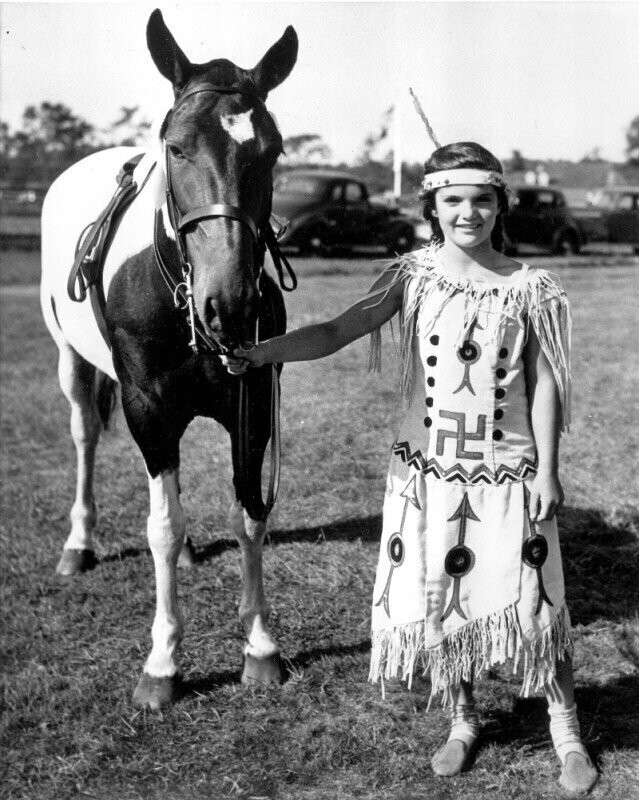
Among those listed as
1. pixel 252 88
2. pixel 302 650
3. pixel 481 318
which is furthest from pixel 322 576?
pixel 252 88

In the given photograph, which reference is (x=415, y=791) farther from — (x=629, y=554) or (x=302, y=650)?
(x=629, y=554)

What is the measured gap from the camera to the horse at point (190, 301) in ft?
7.90

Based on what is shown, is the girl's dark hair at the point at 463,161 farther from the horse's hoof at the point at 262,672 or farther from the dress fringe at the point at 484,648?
the horse's hoof at the point at 262,672

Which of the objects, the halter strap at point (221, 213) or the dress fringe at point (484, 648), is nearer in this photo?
the halter strap at point (221, 213)

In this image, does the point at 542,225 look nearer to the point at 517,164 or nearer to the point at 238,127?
the point at 517,164

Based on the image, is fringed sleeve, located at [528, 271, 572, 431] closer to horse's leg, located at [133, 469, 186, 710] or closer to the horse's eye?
the horse's eye

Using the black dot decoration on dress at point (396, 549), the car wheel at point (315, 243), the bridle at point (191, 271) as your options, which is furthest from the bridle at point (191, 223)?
the car wheel at point (315, 243)

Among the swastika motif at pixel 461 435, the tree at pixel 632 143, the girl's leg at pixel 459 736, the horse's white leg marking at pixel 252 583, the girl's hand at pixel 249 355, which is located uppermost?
the tree at pixel 632 143

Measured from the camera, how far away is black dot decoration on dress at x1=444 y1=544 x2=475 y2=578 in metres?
2.51

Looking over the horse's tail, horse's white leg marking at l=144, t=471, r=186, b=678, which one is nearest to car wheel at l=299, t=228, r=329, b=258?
the horse's tail

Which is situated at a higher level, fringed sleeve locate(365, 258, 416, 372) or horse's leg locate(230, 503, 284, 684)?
fringed sleeve locate(365, 258, 416, 372)

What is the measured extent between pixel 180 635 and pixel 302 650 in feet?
1.62

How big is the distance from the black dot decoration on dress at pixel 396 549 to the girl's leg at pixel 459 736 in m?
0.48

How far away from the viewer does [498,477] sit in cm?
249
